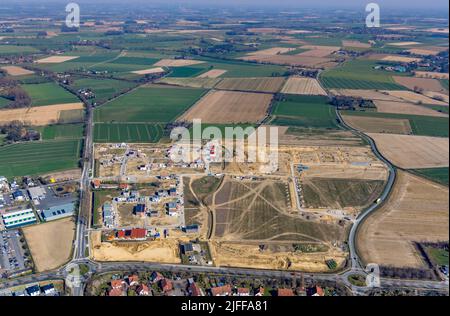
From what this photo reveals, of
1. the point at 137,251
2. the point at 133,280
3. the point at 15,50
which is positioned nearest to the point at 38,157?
the point at 137,251

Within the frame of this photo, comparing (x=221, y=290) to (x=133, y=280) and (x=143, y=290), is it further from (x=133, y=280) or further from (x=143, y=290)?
(x=133, y=280)

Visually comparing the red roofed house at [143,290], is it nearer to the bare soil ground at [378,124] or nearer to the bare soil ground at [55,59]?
the bare soil ground at [378,124]

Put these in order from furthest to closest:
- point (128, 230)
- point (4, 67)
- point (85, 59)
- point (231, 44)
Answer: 1. point (231, 44)
2. point (85, 59)
3. point (4, 67)
4. point (128, 230)

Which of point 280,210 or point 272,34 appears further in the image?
point 272,34

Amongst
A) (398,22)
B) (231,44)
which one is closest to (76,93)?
(231,44)

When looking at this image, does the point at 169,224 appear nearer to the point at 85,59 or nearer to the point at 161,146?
the point at 161,146
